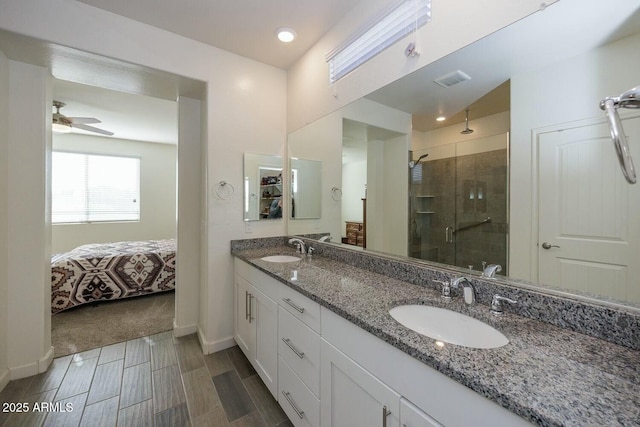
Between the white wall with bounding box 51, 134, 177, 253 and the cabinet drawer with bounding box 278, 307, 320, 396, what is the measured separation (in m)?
5.12

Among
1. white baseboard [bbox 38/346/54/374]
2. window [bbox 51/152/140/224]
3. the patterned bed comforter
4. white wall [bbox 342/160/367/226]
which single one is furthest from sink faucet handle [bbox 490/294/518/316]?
window [bbox 51/152/140/224]

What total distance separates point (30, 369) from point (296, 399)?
2038mm

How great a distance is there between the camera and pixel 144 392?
5.62 ft

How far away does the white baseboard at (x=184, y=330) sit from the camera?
2441 millimetres

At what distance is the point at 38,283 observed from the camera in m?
1.87

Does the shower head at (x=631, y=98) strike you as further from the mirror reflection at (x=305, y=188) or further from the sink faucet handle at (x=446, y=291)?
the mirror reflection at (x=305, y=188)

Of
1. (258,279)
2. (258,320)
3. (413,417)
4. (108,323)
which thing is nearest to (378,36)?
(258,279)

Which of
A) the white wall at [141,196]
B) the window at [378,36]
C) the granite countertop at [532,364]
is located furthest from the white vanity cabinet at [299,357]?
the white wall at [141,196]

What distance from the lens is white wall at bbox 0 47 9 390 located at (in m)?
1.69

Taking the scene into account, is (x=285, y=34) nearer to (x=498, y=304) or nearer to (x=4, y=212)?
(x=498, y=304)

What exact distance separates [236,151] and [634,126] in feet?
7.46

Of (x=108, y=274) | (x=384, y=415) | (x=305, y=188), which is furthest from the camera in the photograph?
(x=108, y=274)

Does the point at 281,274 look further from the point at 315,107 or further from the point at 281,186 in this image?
the point at 315,107

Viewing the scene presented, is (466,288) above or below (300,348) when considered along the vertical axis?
above
